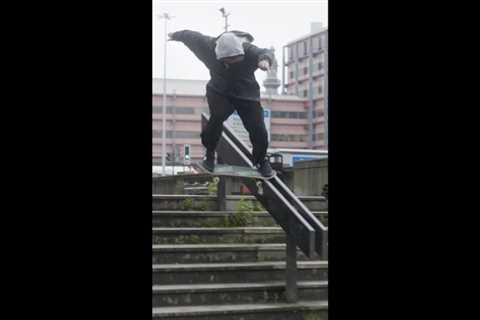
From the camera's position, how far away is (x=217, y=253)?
3949mm

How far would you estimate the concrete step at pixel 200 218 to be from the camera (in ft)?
13.5

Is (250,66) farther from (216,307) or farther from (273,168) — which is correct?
(216,307)

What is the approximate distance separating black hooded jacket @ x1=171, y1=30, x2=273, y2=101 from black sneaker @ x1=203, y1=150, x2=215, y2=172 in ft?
1.10

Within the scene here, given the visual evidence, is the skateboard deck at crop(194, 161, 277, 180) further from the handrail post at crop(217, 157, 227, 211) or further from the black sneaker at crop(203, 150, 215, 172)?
the handrail post at crop(217, 157, 227, 211)

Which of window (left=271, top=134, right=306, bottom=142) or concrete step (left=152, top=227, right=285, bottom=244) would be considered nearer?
concrete step (left=152, top=227, right=285, bottom=244)

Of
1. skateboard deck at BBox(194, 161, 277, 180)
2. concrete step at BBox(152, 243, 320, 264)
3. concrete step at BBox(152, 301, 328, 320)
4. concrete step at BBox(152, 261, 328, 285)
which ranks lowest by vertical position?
concrete step at BBox(152, 301, 328, 320)

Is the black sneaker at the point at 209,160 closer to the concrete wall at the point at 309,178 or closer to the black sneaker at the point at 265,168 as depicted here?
the black sneaker at the point at 265,168

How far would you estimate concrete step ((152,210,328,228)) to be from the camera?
4117mm

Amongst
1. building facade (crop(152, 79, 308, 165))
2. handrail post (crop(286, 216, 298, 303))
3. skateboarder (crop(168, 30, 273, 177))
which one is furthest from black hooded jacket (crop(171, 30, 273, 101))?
handrail post (crop(286, 216, 298, 303))

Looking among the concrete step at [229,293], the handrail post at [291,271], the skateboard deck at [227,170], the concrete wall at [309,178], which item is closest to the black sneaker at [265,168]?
the skateboard deck at [227,170]
